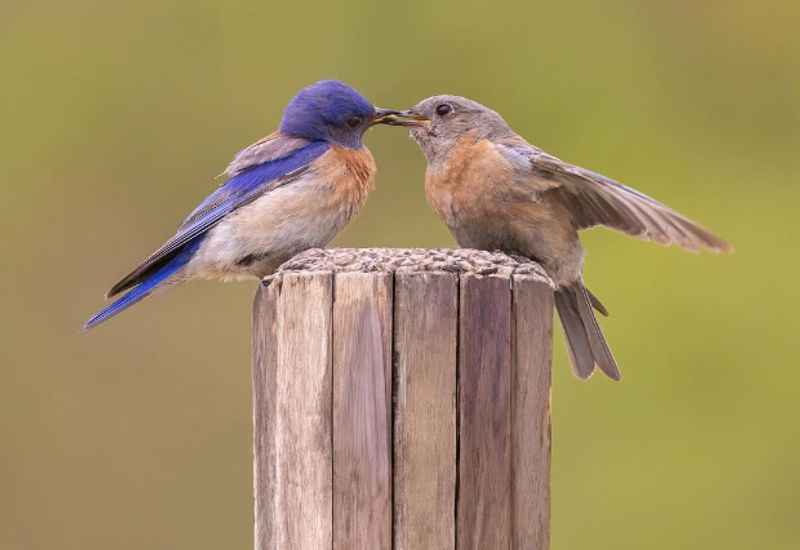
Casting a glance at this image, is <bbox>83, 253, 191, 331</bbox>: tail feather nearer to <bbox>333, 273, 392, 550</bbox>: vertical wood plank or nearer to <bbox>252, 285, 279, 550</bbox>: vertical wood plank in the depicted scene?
<bbox>252, 285, 279, 550</bbox>: vertical wood plank

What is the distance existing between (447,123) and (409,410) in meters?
2.81

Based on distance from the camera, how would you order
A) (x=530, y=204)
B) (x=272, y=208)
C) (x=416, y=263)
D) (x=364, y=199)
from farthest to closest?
(x=364, y=199)
(x=272, y=208)
(x=530, y=204)
(x=416, y=263)

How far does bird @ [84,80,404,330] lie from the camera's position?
6.28 metres

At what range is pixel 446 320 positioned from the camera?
4160mm

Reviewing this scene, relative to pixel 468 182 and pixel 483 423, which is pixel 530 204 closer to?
pixel 468 182

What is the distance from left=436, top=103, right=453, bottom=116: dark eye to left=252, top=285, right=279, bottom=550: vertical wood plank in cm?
225

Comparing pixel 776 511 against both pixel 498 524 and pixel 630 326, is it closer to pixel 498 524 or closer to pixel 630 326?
pixel 630 326

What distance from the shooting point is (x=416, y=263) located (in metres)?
4.29

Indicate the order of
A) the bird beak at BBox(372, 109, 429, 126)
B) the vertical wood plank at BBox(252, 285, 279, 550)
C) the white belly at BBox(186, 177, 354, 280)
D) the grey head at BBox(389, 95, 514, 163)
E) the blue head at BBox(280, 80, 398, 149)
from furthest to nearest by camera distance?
the bird beak at BBox(372, 109, 429, 126) < the blue head at BBox(280, 80, 398, 149) < the grey head at BBox(389, 95, 514, 163) < the white belly at BBox(186, 177, 354, 280) < the vertical wood plank at BBox(252, 285, 279, 550)

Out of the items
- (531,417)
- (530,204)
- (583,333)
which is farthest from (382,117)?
(531,417)

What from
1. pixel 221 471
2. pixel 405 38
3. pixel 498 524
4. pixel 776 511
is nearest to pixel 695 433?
pixel 776 511

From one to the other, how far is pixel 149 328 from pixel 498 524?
8.19 meters

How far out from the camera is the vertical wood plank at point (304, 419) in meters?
4.15

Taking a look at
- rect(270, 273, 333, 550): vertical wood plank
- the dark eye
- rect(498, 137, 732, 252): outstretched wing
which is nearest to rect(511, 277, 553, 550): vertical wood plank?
rect(270, 273, 333, 550): vertical wood plank
